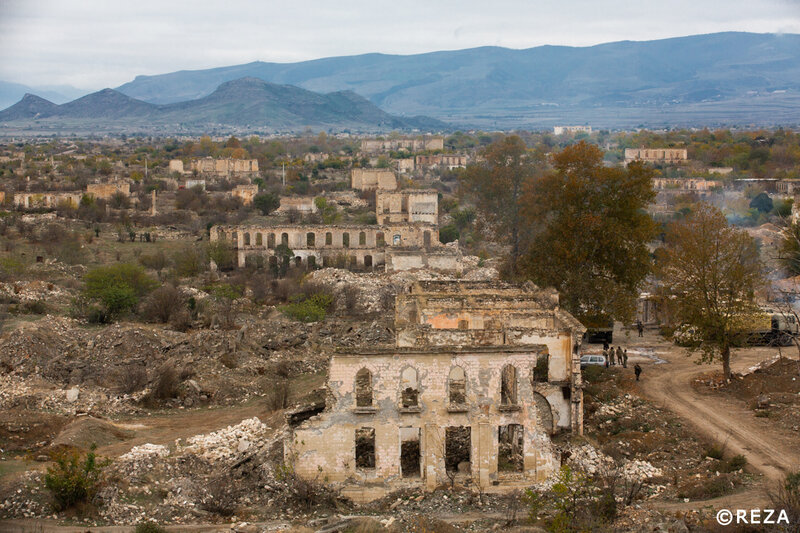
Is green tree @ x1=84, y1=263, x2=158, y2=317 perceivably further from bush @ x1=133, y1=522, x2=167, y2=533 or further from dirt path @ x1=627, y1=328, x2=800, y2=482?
bush @ x1=133, y1=522, x2=167, y2=533

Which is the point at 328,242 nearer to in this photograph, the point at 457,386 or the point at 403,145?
the point at 457,386

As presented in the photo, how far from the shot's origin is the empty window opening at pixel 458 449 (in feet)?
51.7

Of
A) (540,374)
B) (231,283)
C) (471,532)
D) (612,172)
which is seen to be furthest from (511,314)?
(231,283)

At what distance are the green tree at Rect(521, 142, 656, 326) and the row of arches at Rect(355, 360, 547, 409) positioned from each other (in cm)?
908

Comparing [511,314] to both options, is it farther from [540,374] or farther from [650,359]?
[650,359]

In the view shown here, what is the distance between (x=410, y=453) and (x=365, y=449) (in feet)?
2.85

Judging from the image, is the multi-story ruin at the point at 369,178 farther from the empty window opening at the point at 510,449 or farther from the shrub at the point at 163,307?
the empty window opening at the point at 510,449

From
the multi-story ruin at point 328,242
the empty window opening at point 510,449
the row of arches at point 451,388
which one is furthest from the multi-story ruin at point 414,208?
the empty window opening at point 510,449

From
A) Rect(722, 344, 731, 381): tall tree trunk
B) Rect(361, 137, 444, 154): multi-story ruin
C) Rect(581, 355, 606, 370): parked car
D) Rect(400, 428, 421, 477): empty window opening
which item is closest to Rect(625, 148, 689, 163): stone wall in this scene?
Rect(361, 137, 444, 154): multi-story ruin

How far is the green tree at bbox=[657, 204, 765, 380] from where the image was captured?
21781 millimetres

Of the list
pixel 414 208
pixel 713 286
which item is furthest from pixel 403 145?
pixel 713 286

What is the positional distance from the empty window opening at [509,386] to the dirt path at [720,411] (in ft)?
14.1

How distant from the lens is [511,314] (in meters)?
19.8

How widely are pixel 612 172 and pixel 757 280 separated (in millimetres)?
5628
